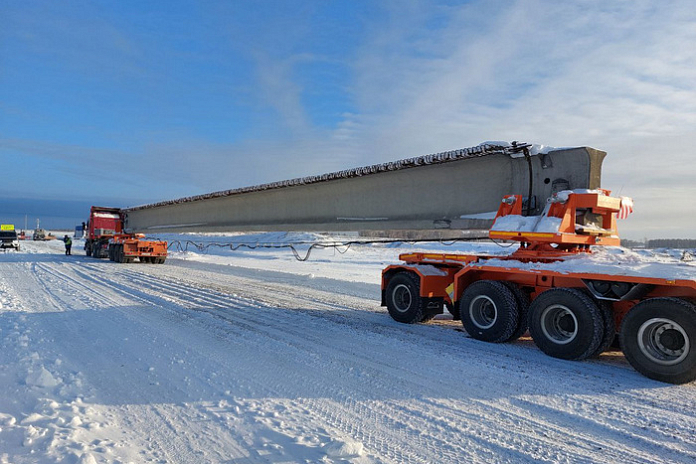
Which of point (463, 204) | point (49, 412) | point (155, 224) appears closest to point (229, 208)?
point (155, 224)

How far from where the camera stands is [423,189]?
356 inches

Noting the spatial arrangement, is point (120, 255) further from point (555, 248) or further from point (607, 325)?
point (607, 325)

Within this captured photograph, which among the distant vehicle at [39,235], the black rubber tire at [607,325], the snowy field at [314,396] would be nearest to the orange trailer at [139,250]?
the snowy field at [314,396]

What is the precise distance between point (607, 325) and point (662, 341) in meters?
0.63

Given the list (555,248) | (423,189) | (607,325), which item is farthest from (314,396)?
(423,189)

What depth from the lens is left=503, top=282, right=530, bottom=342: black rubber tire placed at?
6.68m

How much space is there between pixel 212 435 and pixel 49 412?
5.10ft

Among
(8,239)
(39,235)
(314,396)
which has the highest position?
(39,235)

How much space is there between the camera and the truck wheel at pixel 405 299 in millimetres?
8195

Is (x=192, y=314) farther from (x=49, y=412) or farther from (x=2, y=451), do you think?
(x=2, y=451)

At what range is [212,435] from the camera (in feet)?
12.2

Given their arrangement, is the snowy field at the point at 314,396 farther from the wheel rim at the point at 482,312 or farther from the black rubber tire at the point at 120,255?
the black rubber tire at the point at 120,255

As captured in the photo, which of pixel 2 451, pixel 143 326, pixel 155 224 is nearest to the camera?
pixel 2 451

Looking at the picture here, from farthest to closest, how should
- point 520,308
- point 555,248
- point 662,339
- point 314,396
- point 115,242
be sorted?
point 115,242, point 555,248, point 520,308, point 662,339, point 314,396
